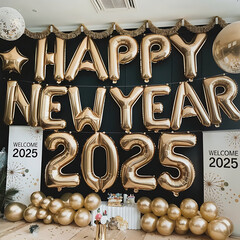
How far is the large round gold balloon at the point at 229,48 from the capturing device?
6.36ft

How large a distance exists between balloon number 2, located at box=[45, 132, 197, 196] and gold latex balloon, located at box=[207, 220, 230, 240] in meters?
0.52

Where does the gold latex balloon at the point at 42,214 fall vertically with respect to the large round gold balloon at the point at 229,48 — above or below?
below

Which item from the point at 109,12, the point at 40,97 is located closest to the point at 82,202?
the point at 40,97

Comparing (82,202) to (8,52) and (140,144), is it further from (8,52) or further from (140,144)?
(8,52)

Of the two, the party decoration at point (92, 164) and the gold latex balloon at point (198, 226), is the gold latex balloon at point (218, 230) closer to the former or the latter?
the gold latex balloon at point (198, 226)

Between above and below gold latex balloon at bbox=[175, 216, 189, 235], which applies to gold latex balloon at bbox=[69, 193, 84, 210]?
above

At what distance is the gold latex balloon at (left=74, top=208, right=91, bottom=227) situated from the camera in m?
3.40

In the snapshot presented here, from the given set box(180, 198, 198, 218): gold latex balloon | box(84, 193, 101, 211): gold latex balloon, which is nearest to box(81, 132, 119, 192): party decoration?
box(84, 193, 101, 211): gold latex balloon

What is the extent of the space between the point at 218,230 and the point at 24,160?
2.59m

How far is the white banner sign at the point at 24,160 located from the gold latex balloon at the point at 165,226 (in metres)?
1.71

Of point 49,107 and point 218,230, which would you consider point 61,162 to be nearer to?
point 49,107

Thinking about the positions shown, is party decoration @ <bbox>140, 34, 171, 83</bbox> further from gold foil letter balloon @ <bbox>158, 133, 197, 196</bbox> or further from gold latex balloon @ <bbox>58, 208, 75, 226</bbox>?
gold latex balloon @ <bbox>58, 208, 75, 226</bbox>

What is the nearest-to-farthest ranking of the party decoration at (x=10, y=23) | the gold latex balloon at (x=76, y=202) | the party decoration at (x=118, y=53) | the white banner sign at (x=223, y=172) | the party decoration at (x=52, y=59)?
1. the party decoration at (x=10, y=23)
2. the white banner sign at (x=223, y=172)
3. the gold latex balloon at (x=76, y=202)
4. the party decoration at (x=118, y=53)
5. the party decoration at (x=52, y=59)

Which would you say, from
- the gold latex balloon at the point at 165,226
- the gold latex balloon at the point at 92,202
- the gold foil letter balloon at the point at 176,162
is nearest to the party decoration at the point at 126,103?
the gold foil letter balloon at the point at 176,162
